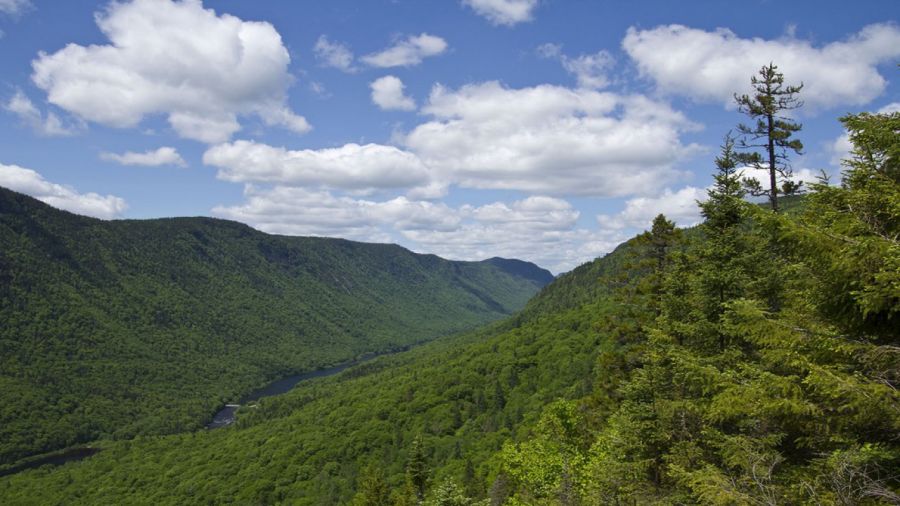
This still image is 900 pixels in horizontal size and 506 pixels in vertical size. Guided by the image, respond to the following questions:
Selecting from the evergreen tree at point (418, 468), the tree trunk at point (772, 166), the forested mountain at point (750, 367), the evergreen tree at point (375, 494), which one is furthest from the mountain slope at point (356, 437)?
the tree trunk at point (772, 166)

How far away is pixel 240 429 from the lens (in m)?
194

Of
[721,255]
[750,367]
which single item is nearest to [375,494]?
[721,255]

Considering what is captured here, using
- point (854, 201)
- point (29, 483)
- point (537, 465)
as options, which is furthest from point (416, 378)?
point (854, 201)

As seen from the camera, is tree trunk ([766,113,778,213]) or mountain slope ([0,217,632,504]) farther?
mountain slope ([0,217,632,504])

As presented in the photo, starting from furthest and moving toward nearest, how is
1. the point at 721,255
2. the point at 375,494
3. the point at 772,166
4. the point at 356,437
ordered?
the point at 356,437 < the point at 375,494 < the point at 772,166 < the point at 721,255

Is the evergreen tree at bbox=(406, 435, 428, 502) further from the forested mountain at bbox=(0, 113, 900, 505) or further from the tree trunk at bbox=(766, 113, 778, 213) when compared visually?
the tree trunk at bbox=(766, 113, 778, 213)

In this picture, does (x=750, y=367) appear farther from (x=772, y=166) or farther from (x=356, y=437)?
(x=356, y=437)

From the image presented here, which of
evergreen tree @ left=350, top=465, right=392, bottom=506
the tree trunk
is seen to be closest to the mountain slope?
evergreen tree @ left=350, top=465, right=392, bottom=506

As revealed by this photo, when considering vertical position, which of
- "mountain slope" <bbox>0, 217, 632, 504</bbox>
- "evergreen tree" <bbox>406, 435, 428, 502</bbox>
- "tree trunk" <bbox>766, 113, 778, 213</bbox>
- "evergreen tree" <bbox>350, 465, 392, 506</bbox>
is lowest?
"mountain slope" <bbox>0, 217, 632, 504</bbox>

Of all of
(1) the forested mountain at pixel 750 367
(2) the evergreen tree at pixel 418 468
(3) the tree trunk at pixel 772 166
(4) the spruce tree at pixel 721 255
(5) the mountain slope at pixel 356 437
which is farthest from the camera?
(5) the mountain slope at pixel 356 437

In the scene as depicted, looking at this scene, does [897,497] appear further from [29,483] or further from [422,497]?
[29,483]

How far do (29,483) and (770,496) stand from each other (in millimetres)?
211468

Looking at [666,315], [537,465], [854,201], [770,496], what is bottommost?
[537,465]

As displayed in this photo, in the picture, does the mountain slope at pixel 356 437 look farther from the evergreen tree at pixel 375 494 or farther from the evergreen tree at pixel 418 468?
the evergreen tree at pixel 418 468
